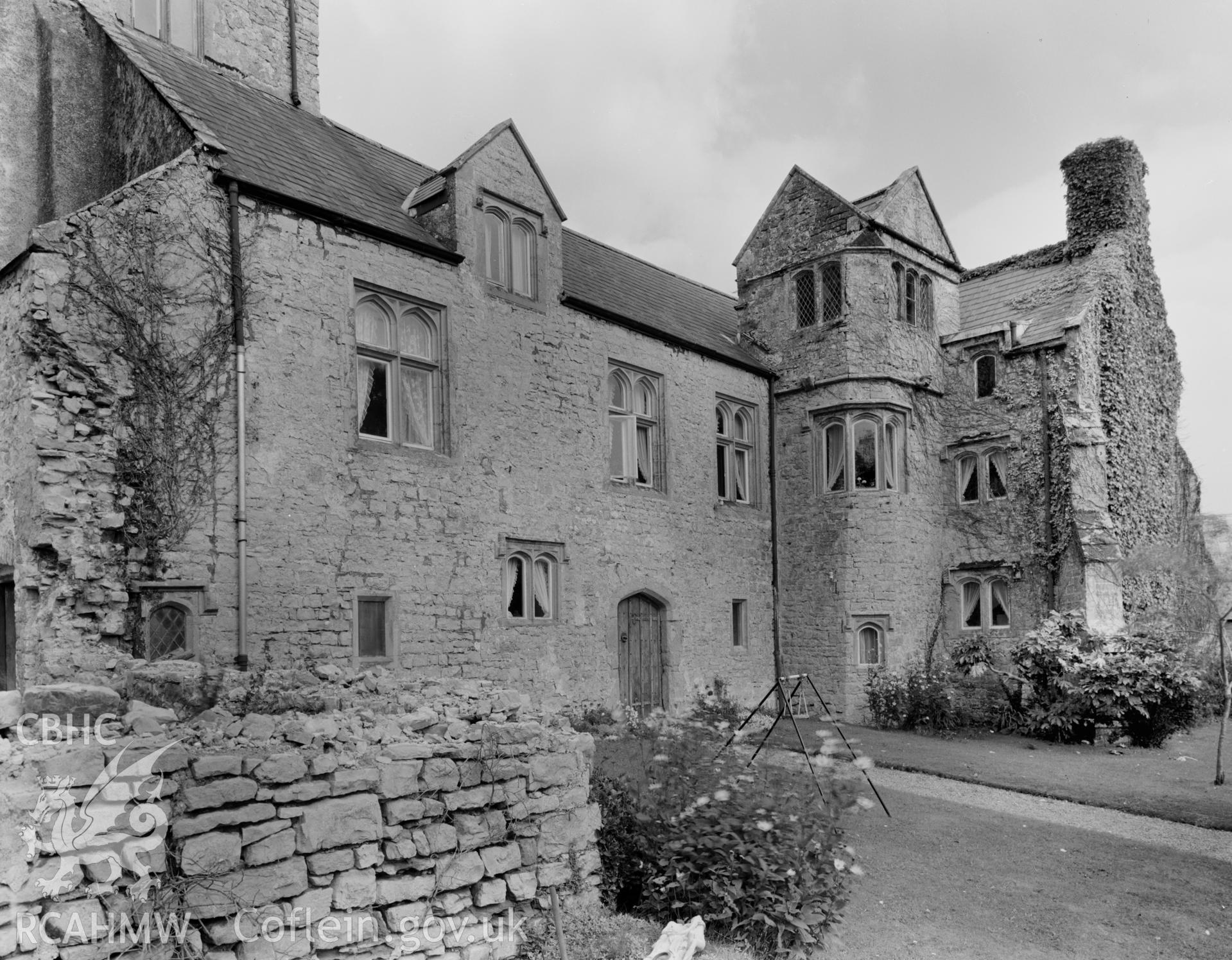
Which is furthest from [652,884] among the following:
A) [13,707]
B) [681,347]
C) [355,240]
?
[681,347]

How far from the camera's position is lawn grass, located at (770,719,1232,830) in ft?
35.8

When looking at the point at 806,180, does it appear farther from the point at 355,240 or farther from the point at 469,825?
the point at 469,825

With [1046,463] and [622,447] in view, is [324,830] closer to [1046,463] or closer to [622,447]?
[622,447]

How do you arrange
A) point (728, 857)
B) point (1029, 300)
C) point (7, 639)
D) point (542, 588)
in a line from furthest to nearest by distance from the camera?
point (1029, 300) < point (542, 588) < point (7, 639) < point (728, 857)

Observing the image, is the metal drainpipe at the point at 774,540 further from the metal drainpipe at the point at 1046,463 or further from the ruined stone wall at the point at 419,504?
the metal drainpipe at the point at 1046,463

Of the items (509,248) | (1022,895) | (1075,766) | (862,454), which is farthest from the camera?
(862,454)

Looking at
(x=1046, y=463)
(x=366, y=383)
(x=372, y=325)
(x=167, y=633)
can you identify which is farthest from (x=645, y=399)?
(x=167, y=633)

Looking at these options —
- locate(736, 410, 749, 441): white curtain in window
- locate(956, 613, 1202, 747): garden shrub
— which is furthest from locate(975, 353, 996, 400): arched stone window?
locate(956, 613, 1202, 747): garden shrub

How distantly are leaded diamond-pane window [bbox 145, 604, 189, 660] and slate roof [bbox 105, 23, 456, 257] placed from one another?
492 cm

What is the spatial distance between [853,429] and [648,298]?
4758 mm

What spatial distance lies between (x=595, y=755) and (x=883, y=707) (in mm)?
8183

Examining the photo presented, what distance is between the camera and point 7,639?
9727 millimetres

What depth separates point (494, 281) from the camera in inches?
533

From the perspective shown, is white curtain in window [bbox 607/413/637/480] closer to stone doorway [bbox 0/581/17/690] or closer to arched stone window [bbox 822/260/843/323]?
arched stone window [bbox 822/260/843/323]
